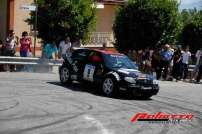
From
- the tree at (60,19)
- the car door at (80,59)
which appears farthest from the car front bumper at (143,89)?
the tree at (60,19)

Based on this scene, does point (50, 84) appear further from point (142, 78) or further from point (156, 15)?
point (156, 15)

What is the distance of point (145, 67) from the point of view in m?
26.4

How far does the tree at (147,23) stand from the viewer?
31.4 metres

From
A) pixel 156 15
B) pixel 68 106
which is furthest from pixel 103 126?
pixel 156 15

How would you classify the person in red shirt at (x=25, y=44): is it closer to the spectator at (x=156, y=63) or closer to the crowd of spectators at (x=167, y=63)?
the crowd of spectators at (x=167, y=63)

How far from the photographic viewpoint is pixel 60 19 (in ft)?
93.4

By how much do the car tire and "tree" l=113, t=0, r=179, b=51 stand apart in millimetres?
11930

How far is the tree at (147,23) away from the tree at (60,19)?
394 centimetres

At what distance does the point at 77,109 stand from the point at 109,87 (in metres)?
3.77

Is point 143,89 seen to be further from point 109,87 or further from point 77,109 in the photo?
point 77,109

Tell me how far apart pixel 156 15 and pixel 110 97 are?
14.4 meters

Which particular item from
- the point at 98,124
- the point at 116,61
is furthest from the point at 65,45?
the point at 98,124

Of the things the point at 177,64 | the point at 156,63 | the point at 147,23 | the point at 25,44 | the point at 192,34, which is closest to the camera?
the point at 25,44

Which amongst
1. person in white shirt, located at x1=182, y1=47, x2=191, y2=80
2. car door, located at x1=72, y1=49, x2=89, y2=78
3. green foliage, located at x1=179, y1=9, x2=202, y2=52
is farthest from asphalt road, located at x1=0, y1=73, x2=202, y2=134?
green foliage, located at x1=179, y1=9, x2=202, y2=52
